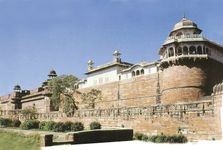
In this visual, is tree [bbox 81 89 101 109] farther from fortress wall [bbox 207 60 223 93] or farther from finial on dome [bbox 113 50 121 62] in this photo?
fortress wall [bbox 207 60 223 93]

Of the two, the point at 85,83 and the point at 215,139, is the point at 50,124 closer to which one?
the point at 215,139

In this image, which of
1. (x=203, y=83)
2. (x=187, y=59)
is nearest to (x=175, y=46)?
(x=187, y=59)

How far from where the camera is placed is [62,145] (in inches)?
867

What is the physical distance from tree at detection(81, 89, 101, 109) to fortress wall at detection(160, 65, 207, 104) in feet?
45.3

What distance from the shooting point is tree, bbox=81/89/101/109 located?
146ft

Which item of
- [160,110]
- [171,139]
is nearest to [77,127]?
[160,110]

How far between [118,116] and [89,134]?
781 centimetres

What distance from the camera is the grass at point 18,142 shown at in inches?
956

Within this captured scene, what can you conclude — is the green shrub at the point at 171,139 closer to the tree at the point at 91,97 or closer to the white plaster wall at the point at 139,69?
the white plaster wall at the point at 139,69

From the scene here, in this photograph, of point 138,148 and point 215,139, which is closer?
point 138,148

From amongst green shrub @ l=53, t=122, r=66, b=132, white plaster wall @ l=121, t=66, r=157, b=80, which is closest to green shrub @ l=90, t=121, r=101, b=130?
green shrub @ l=53, t=122, r=66, b=132

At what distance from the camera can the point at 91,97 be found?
45.4 metres

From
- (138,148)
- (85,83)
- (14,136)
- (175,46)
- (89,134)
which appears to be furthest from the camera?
(85,83)

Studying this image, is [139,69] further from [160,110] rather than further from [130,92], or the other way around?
[160,110]
